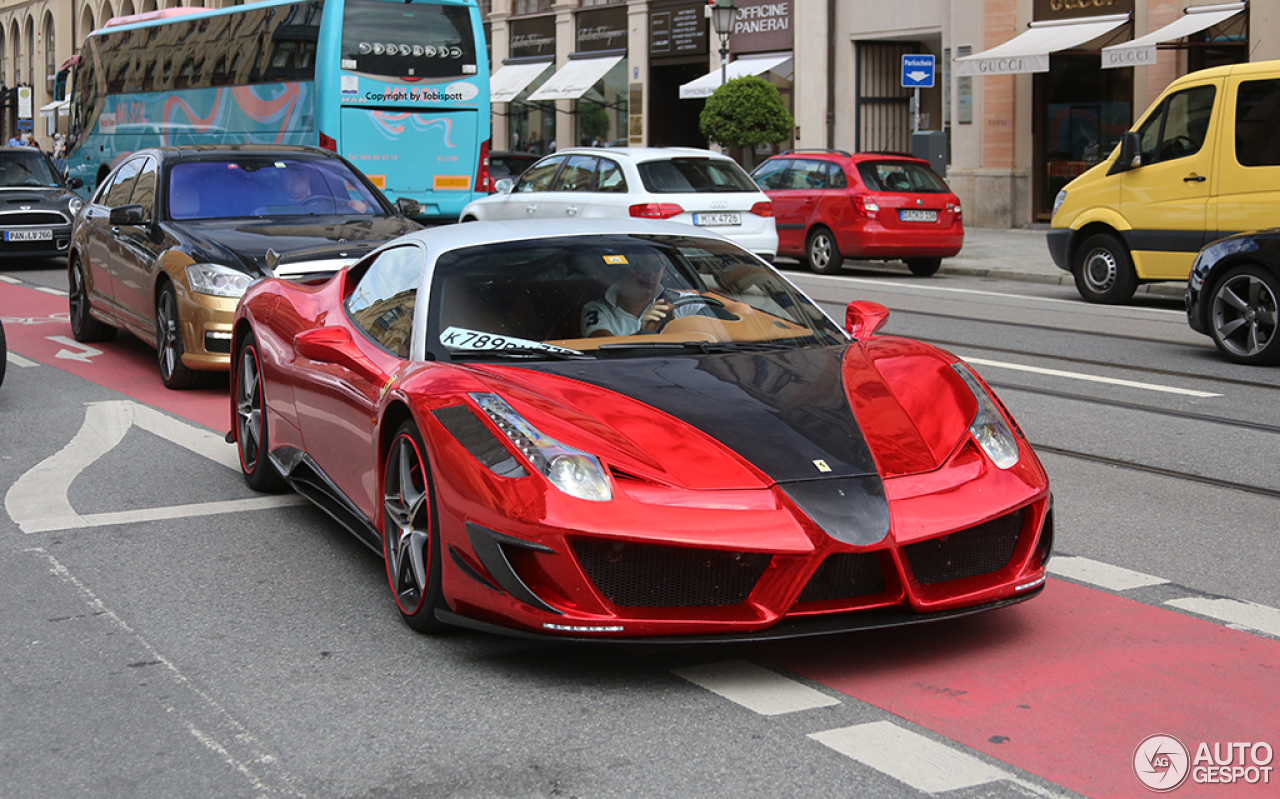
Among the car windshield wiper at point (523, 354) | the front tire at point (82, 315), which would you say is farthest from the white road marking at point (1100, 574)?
the front tire at point (82, 315)

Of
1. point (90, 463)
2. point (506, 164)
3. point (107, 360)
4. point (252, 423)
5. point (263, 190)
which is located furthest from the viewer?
point (506, 164)

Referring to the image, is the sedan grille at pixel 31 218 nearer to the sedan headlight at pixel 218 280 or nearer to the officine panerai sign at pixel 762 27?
the sedan headlight at pixel 218 280

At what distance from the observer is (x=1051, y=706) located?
3.94 metres

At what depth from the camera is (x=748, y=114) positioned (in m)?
27.9

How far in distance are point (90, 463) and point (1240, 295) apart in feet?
25.8

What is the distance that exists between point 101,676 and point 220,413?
4.88m

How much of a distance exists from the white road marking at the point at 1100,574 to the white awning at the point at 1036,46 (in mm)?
21644

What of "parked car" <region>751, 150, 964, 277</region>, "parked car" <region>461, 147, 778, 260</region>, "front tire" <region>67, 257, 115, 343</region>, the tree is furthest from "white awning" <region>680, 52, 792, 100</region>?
"front tire" <region>67, 257, 115, 343</region>

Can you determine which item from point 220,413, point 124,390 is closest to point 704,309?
point 220,413

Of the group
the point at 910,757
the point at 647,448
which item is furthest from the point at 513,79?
the point at 910,757

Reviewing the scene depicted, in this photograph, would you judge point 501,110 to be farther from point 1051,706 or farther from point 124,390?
point 1051,706

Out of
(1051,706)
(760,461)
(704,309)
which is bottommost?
(1051,706)

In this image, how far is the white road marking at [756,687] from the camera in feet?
13.0

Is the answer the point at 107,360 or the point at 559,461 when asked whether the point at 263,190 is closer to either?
the point at 107,360
